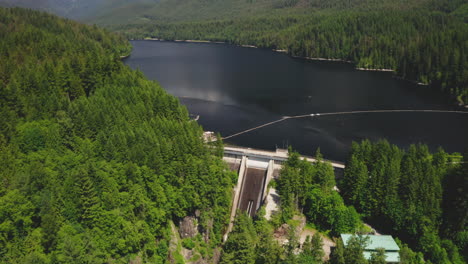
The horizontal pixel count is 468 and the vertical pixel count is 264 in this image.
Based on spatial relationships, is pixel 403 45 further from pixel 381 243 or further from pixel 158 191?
pixel 158 191

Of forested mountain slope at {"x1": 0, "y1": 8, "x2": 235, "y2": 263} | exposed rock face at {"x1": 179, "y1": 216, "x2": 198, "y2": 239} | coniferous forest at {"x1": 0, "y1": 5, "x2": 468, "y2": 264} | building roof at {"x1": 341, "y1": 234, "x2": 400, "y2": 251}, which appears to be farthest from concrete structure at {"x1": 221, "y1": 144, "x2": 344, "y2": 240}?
building roof at {"x1": 341, "y1": 234, "x2": 400, "y2": 251}

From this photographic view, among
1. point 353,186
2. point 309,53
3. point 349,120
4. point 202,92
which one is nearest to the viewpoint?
point 353,186

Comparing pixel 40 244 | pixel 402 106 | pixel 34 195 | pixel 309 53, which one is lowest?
pixel 40 244

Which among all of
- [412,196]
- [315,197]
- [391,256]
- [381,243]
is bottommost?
[391,256]

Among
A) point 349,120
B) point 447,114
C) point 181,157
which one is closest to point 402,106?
point 447,114

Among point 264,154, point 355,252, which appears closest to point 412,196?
point 355,252

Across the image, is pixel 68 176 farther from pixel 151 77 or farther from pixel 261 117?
pixel 151 77
